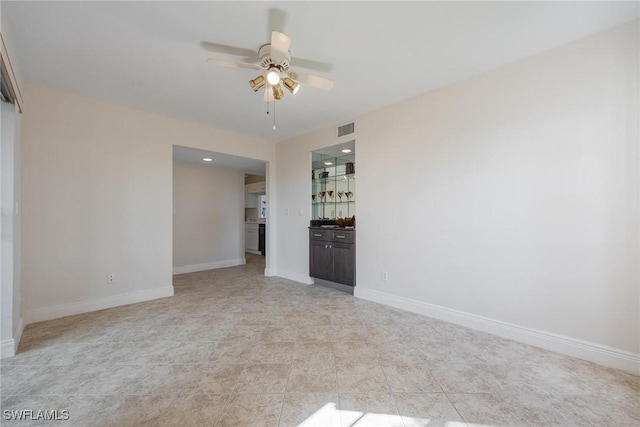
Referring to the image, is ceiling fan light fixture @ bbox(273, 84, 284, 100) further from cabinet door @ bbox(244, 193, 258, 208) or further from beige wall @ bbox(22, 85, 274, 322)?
cabinet door @ bbox(244, 193, 258, 208)

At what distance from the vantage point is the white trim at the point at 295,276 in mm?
4570

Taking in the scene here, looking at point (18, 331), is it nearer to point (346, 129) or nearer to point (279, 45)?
point (279, 45)

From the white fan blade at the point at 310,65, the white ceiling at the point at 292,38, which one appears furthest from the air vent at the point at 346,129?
the white fan blade at the point at 310,65

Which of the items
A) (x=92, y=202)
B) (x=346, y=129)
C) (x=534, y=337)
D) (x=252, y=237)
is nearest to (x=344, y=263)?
(x=346, y=129)

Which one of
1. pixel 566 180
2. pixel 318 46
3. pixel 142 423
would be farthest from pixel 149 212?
pixel 566 180

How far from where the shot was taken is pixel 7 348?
211cm

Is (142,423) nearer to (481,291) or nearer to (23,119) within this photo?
(481,291)

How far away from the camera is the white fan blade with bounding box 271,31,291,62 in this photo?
1.87m

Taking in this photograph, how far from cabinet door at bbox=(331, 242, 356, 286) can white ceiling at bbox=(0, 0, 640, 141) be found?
2.15 m

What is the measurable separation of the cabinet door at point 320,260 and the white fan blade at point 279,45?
280cm

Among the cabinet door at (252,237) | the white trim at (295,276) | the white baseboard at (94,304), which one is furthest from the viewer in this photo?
the cabinet door at (252,237)

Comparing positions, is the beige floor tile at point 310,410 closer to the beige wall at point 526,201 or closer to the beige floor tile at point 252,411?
the beige floor tile at point 252,411

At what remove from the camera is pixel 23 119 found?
2.80m
